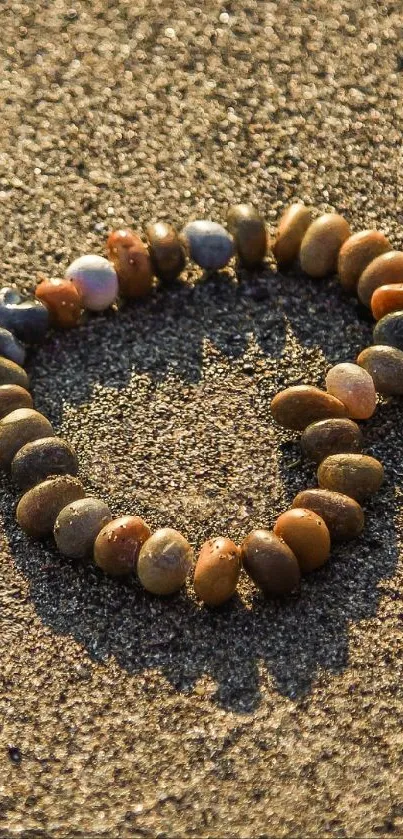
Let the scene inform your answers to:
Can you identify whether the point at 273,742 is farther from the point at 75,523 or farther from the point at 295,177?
the point at 295,177

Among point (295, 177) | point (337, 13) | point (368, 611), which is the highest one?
point (337, 13)

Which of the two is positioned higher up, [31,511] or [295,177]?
[295,177]

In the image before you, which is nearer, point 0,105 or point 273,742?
point 273,742

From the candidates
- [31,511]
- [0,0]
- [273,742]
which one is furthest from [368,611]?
[0,0]

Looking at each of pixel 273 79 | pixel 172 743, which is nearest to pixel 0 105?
pixel 273 79

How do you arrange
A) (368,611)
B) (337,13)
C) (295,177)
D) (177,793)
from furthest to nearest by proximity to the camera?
1. (337,13)
2. (295,177)
3. (368,611)
4. (177,793)

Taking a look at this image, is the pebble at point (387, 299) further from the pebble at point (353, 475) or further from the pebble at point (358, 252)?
the pebble at point (353, 475)

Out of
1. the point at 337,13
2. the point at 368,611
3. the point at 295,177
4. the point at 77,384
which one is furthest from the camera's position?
the point at 337,13

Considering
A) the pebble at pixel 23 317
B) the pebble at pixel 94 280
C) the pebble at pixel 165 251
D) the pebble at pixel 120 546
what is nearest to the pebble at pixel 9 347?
the pebble at pixel 23 317

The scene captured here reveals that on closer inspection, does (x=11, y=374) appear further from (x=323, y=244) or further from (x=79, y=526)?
(x=323, y=244)
